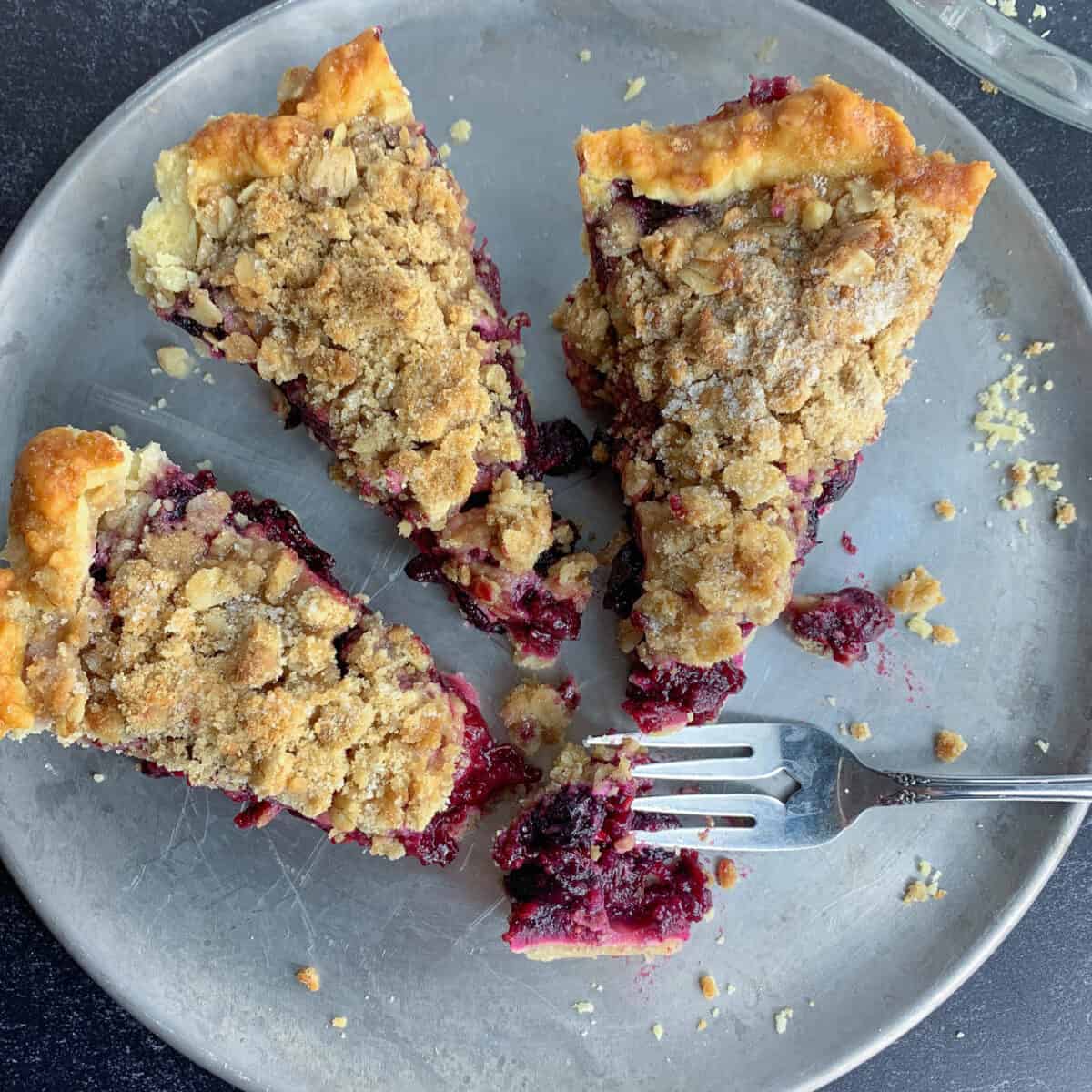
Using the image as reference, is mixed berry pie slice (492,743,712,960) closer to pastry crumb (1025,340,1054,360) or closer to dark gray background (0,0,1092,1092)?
dark gray background (0,0,1092,1092)

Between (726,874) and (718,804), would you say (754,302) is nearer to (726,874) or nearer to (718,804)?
(718,804)

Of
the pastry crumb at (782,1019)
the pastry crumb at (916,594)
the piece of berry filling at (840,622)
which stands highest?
the pastry crumb at (916,594)

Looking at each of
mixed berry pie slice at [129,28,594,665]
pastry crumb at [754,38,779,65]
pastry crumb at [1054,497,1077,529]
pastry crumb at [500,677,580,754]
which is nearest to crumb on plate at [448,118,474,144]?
mixed berry pie slice at [129,28,594,665]

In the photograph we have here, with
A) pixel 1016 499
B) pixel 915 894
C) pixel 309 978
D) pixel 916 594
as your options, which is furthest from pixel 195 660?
pixel 1016 499

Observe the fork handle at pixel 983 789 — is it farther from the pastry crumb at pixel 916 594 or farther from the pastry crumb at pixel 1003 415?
the pastry crumb at pixel 1003 415

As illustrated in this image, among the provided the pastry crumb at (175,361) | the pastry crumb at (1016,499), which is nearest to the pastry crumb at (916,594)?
the pastry crumb at (1016,499)

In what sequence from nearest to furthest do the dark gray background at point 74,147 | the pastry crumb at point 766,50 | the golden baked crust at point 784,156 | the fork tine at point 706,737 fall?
the golden baked crust at point 784,156, the fork tine at point 706,737, the pastry crumb at point 766,50, the dark gray background at point 74,147
